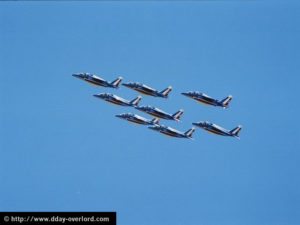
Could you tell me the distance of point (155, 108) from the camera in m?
81.1

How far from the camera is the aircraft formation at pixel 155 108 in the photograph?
265ft

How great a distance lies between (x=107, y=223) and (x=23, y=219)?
7029mm

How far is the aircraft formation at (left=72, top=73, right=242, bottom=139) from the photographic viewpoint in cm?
8075

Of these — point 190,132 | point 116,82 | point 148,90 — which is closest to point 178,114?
point 190,132

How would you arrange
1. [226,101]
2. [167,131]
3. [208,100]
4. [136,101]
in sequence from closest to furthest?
1. [226,101]
2. [208,100]
3. [136,101]
4. [167,131]

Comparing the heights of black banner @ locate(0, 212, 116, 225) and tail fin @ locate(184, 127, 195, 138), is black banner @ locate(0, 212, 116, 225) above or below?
below

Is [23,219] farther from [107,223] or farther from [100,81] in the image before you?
[100,81]

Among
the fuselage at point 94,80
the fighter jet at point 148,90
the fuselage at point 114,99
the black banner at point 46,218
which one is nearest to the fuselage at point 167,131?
the fighter jet at point 148,90

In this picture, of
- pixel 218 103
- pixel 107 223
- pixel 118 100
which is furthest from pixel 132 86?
pixel 107 223

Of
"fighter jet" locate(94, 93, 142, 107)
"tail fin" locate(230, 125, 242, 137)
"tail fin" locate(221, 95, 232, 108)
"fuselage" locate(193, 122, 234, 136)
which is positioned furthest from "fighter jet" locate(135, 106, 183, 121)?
"tail fin" locate(230, 125, 242, 137)

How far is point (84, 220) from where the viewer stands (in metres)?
62.2

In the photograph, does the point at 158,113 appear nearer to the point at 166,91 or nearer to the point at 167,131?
the point at 167,131

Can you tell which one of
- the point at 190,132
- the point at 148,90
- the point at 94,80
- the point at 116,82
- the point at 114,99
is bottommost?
the point at 190,132

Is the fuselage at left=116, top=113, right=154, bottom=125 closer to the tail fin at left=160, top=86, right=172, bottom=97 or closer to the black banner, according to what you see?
the tail fin at left=160, top=86, right=172, bottom=97
